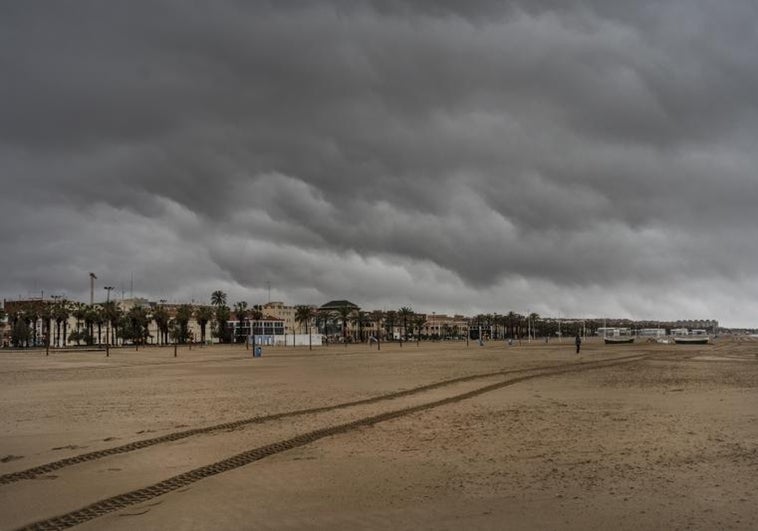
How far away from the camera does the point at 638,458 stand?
512 inches

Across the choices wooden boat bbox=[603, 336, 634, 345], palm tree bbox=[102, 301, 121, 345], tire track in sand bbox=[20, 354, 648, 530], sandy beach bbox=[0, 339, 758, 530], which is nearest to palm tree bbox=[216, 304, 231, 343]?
palm tree bbox=[102, 301, 121, 345]

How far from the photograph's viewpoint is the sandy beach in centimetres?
912

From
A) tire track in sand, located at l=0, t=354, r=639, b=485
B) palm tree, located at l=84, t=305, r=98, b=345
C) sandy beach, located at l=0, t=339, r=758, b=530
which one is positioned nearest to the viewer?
sandy beach, located at l=0, t=339, r=758, b=530

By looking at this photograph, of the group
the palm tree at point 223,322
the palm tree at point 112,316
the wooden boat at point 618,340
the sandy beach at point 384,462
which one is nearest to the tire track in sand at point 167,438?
the sandy beach at point 384,462

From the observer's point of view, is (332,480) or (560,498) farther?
(332,480)

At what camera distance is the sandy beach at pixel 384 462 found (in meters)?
9.12

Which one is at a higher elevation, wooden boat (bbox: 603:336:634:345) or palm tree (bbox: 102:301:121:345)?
palm tree (bbox: 102:301:121:345)

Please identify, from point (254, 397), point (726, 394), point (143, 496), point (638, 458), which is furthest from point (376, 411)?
point (726, 394)

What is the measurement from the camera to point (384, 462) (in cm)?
1288

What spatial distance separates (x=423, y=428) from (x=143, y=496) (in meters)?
8.54

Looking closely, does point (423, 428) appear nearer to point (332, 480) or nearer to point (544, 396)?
point (332, 480)

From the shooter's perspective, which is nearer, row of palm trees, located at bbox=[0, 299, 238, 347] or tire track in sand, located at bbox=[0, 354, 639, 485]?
tire track in sand, located at bbox=[0, 354, 639, 485]

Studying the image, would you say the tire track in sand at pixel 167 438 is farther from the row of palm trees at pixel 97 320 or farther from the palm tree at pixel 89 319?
the palm tree at pixel 89 319

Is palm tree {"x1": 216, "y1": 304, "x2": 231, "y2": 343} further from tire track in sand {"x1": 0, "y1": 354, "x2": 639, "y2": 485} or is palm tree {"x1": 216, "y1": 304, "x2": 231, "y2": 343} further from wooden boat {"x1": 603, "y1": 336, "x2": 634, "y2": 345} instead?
tire track in sand {"x1": 0, "y1": 354, "x2": 639, "y2": 485}
